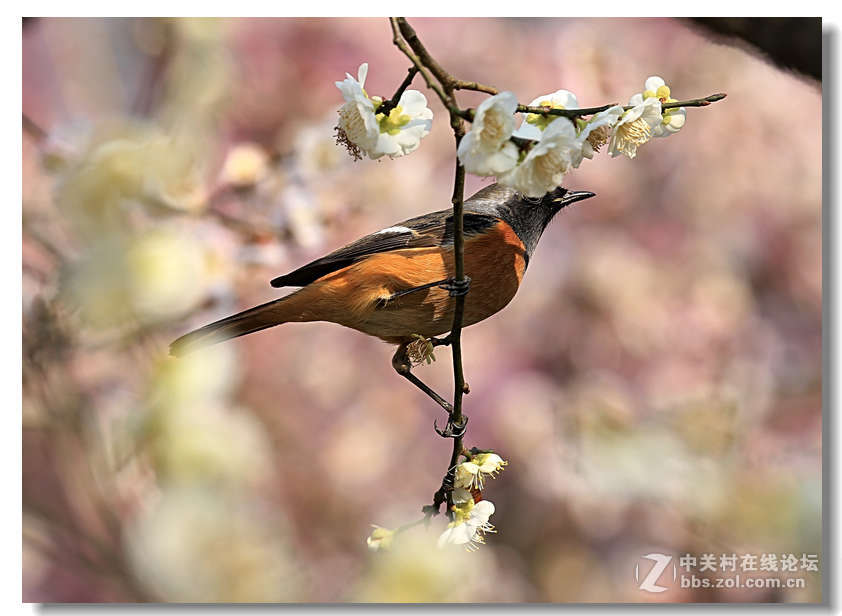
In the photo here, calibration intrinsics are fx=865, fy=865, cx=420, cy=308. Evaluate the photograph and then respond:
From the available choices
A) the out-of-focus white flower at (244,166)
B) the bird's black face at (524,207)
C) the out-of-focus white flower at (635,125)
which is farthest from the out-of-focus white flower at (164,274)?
the out-of-focus white flower at (635,125)

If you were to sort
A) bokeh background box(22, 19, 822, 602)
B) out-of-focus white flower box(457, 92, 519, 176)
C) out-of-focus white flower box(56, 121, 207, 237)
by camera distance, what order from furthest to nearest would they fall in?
bokeh background box(22, 19, 822, 602)
out-of-focus white flower box(56, 121, 207, 237)
out-of-focus white flower box(457, 92, 519, 176)

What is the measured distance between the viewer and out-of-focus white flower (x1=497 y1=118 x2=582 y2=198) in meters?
0.90

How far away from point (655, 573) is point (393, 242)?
929mm

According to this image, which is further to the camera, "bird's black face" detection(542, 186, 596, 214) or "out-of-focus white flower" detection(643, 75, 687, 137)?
"bird's black face" detection(542, 186, 596, 214)

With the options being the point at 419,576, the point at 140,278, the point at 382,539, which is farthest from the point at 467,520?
the point at 140,278

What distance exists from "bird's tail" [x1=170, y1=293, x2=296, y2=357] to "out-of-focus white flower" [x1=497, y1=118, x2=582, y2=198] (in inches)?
26.8

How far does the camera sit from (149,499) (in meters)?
1.35

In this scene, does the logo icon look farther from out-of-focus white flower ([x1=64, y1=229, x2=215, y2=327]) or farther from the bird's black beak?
out-of-focus white flower ([x1=64, y1=229, x2=215, y2=327])

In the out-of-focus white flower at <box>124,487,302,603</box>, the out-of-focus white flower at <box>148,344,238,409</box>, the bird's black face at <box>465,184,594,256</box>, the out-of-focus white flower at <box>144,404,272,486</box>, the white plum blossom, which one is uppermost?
the bird's black face at <box>465,184,594,256</box>

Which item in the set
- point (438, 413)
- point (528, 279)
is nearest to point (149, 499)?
point (438, 413)

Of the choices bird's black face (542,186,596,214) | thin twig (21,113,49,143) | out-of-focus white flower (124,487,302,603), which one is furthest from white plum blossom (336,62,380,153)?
thin twig (21,113,49,143)

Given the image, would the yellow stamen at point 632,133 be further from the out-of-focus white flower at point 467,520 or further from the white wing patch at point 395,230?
the white wing patch at point 395,230

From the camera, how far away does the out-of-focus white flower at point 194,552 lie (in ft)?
3.65

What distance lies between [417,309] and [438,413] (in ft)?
1.84
